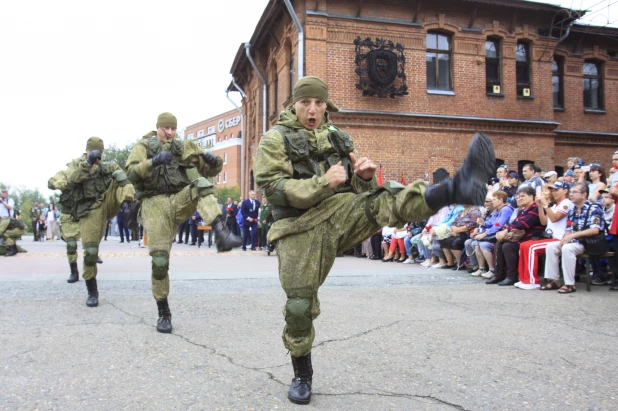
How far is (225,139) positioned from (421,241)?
74620 millimetres

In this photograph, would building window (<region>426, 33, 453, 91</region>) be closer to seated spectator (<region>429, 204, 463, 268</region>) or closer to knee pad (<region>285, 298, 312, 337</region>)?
seated spectator (<region>429, 204, 463, 268</region>)

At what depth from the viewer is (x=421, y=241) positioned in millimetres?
12852

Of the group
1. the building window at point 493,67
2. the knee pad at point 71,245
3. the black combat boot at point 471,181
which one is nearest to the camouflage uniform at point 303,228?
the black combat boot at point 471,181

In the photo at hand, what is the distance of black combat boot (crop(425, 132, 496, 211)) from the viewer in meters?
2.54

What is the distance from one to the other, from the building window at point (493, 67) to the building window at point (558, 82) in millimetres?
3694

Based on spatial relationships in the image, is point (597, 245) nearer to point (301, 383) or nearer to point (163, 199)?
point (163, 199)

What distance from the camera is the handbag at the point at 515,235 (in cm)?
920

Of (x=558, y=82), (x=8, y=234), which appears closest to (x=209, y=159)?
(x=8, y=234)

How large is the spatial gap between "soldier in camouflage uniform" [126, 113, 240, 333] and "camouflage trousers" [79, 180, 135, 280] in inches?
61.3

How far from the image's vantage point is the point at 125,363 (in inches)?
160

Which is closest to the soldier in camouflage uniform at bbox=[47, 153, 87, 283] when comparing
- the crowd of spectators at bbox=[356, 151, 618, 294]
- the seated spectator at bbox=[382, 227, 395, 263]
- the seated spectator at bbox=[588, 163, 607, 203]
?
the crowd of spectators at bbox=[356, 151, 618, 294]

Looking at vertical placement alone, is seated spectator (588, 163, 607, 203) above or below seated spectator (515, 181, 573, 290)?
above

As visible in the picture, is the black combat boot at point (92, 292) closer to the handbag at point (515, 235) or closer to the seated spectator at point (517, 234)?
the seated spectator at point (517, 234)

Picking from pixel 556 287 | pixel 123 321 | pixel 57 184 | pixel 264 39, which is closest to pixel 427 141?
pixel 264 39
